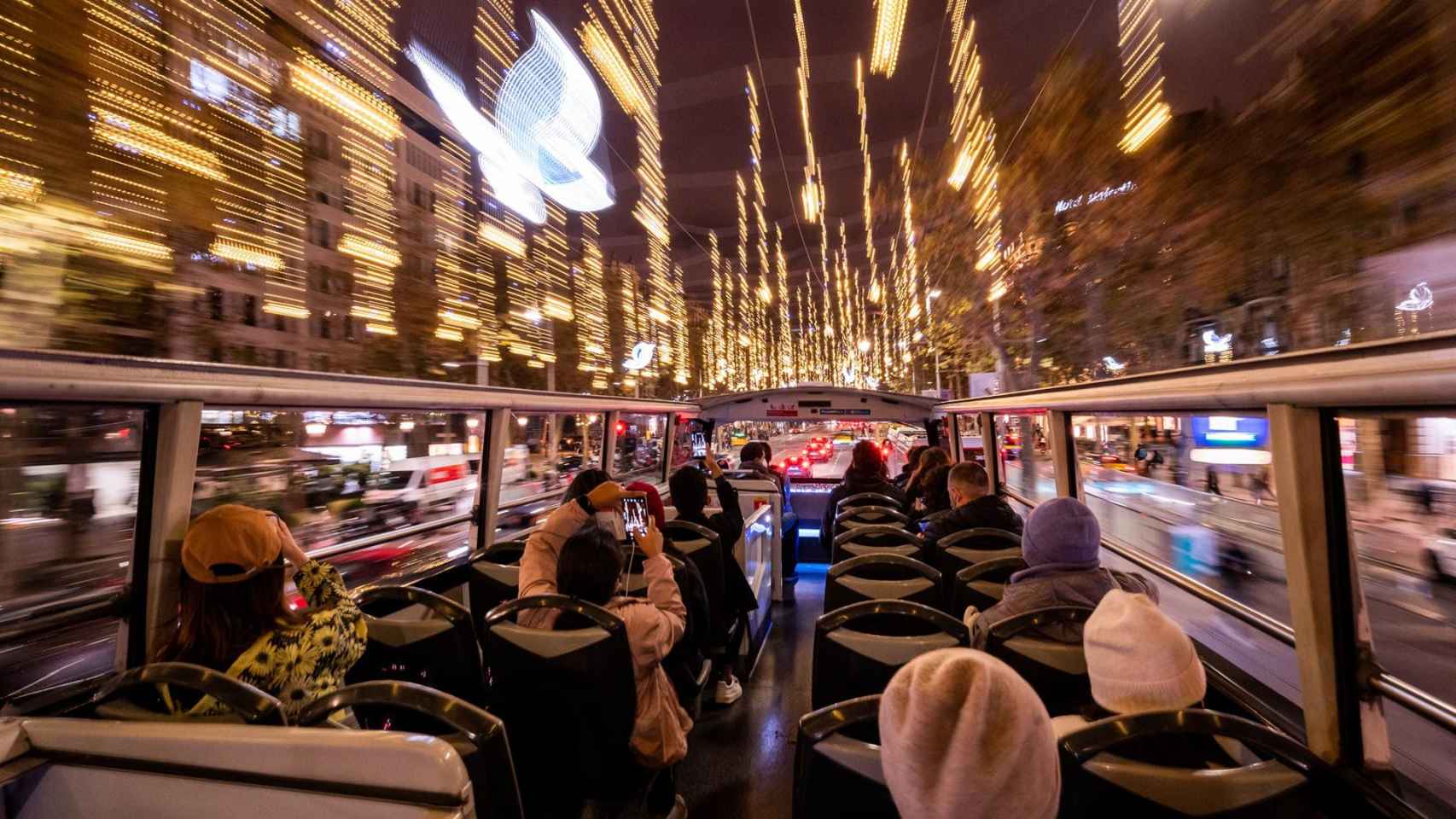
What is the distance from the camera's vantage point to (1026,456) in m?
5.96

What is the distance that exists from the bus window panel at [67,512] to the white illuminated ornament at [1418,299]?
3.87m

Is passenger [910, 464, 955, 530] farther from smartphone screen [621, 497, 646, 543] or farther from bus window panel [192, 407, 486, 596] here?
bus window panel [192, 407, 486, 596]

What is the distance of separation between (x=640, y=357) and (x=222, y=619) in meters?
7.06

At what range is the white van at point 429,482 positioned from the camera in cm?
421

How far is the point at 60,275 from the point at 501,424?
2928 mm

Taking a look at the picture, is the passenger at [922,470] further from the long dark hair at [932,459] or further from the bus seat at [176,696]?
the bus seat at [176,696]

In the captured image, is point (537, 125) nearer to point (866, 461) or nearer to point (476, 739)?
point (866, 461)

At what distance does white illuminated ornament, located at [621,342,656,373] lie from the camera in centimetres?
817

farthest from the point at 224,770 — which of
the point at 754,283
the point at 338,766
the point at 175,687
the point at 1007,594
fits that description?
the point at 754,283

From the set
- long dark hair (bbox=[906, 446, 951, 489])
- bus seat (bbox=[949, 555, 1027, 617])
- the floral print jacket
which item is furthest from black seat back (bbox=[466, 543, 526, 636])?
long dark hair (bbox=[906, 446, 951, 489])

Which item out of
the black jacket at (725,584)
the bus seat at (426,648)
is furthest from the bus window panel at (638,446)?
the bus seat at (426,648)

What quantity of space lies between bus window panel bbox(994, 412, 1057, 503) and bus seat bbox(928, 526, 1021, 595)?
58 cm

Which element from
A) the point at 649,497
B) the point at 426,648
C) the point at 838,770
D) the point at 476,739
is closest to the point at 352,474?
the point at 426,648

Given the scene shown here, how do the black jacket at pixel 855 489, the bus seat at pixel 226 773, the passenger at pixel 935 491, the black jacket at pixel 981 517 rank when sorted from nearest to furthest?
the bus seat at pixel 226 773 → the black jacket at pixel 981 517 → the passenger at pixel 935 491 → the black jacket at pixel 855 489
